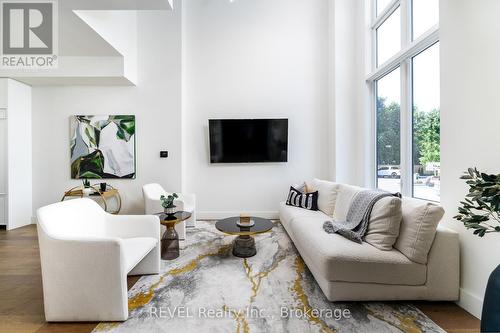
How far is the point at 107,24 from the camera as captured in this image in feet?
11.7

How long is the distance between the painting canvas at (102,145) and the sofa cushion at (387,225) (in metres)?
4.21

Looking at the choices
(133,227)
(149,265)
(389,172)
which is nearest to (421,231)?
(389,172)

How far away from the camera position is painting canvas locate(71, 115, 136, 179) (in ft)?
15.1

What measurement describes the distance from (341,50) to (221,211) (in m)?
3.84

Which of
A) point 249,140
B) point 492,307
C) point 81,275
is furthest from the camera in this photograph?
point 249,140

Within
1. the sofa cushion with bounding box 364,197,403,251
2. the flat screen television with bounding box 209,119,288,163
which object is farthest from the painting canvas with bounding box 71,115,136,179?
the sofa cushion with bounding box 364,197,403,251

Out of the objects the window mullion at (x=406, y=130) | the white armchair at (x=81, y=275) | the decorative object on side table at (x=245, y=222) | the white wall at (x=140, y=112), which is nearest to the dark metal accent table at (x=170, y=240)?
the decorative object on side table at (x=245, y=222)

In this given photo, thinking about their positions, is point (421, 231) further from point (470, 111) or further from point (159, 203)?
point (159, 203)

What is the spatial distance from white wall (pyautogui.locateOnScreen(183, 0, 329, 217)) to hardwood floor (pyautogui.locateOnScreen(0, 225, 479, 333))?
261 centimetres

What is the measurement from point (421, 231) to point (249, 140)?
3.29m

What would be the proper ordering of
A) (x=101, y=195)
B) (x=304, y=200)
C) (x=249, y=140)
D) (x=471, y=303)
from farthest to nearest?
(x=249, y=140), (x=101, y=195), (x=304, y=200), (x=471, y=303)

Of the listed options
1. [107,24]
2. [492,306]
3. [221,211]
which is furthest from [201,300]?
[107,24]

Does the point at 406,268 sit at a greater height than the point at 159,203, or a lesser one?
lesser

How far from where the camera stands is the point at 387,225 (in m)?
2.14
